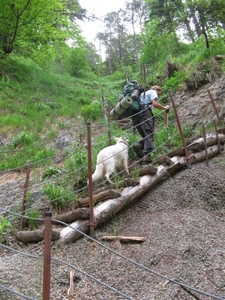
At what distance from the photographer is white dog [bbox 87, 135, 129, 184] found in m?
5.60

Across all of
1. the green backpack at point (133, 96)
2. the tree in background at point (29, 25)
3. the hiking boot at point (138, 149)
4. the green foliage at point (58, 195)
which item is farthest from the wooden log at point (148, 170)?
the tree in background at point (29, 25)

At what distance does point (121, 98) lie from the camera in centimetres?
684

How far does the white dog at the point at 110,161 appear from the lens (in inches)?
221

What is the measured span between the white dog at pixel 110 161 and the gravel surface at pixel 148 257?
2.77 ft

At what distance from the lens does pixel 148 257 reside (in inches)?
145

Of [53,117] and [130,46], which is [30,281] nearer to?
[53,117]

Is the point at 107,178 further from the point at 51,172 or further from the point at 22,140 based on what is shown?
the point at 22,140

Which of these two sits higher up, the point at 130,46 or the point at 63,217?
the point at 130,46

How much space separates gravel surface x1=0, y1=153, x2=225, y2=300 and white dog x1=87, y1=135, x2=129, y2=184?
0.84 metres

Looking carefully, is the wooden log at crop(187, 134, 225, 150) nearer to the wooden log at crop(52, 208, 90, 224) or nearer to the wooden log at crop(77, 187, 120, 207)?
the wooden log at crop(77, 187, 120, 207)

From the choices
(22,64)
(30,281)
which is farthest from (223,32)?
(30,281)

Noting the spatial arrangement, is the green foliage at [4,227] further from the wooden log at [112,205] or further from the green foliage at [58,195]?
the wooden log at [112,205]

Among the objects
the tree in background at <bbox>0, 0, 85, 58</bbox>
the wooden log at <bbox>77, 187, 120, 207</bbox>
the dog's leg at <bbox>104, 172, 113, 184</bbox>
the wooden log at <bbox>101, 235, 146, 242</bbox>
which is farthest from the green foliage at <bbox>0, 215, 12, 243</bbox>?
the tree in background at <bbox>0, 0, 85, 58</bbox>

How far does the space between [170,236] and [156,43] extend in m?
15.9
